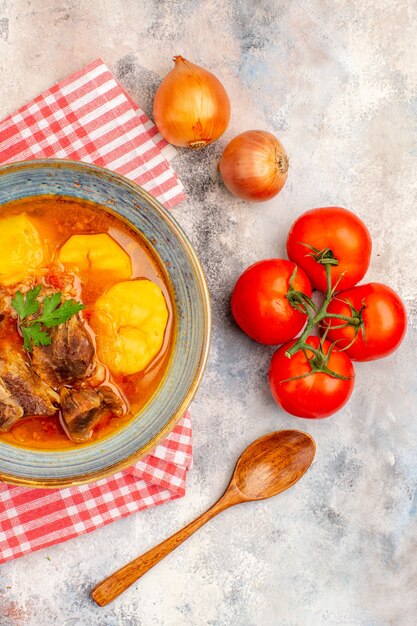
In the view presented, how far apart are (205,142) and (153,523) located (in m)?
1.54

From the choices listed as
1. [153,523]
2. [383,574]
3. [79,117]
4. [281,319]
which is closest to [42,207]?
[79,117]

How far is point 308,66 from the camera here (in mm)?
2646

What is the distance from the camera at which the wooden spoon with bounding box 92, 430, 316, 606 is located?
8.52 feet

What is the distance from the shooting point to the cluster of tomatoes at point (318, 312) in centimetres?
239

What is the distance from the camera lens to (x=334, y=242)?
242 centimetres

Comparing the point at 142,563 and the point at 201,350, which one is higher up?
the point at 201,350

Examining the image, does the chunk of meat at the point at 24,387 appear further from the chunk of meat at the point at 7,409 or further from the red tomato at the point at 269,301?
the red tomato at the point at 269,301

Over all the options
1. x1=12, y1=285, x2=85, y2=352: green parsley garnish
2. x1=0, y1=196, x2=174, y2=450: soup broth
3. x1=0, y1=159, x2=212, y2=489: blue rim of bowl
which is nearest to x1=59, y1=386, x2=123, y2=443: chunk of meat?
x1=0, y1=196, x2=174, y2=450: soup broth

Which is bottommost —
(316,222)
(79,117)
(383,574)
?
(383,574)

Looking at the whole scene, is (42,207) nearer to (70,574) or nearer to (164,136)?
(164,136)

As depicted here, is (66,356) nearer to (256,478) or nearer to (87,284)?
(87,284)

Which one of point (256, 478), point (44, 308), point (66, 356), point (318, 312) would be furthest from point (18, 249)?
point (256, 478)

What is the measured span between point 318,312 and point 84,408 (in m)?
0.95

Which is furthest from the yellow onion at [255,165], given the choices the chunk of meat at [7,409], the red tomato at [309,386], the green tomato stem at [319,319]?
the chunk of meat at [7,409]
